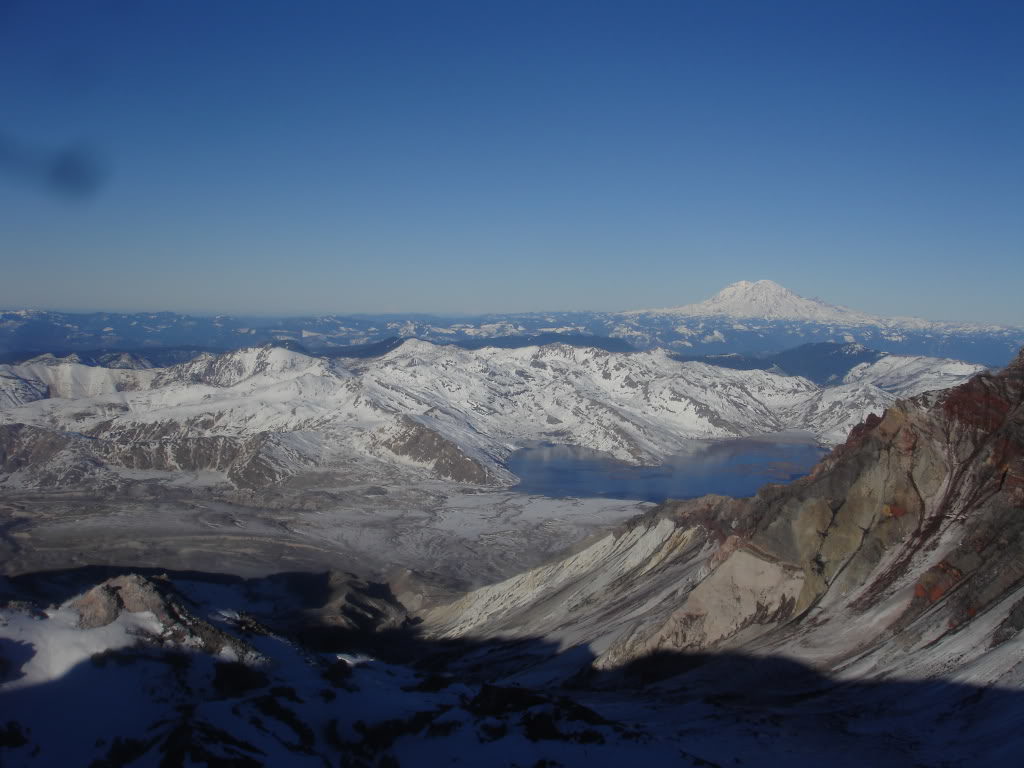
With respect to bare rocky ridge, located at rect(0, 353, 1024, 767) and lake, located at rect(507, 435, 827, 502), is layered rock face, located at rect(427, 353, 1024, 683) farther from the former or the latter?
lake, located at rect(507, 435, 827, 502)

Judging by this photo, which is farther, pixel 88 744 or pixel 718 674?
pixel 718 674

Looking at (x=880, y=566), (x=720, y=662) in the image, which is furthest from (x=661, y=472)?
(x=720, y=662)

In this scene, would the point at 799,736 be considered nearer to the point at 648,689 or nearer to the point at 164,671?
the point at 648,689

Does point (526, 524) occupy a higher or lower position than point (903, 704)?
lower

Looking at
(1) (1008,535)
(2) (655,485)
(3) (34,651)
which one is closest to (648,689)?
(1) (1008,535)

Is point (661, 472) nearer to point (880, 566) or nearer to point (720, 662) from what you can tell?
point (880, 566)

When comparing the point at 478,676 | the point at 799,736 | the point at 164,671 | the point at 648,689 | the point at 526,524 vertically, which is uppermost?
the point at 799,736

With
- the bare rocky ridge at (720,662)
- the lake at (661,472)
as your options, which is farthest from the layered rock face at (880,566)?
the lake at (661,472)

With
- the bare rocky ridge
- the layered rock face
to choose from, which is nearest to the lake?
the layered rock face

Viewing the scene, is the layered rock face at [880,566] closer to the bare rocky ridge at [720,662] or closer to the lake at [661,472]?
the bare rocky ridge at [720,662]
